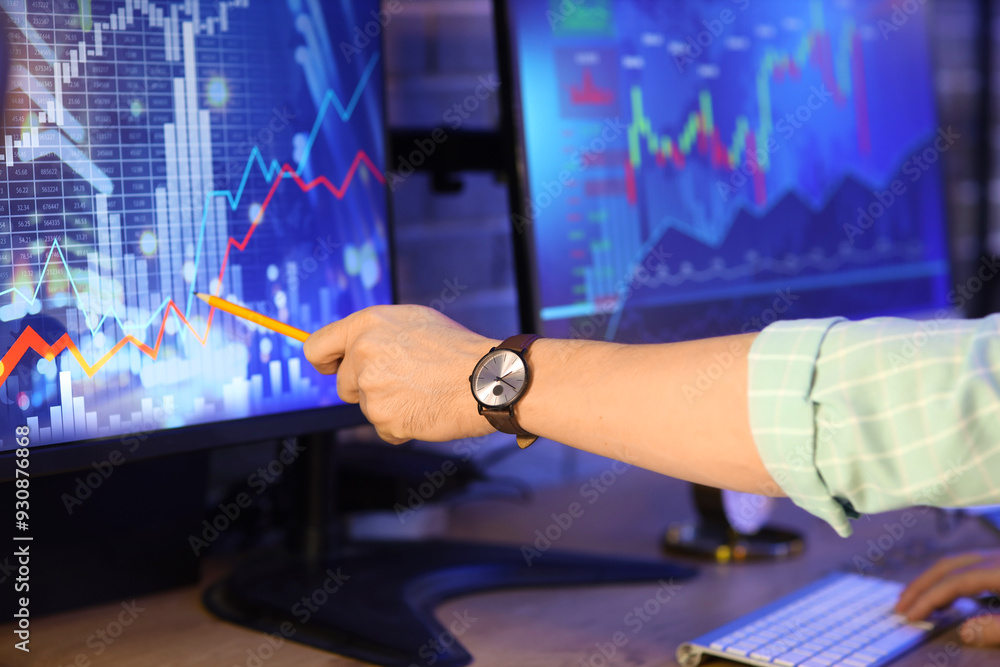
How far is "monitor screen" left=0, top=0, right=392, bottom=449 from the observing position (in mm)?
646

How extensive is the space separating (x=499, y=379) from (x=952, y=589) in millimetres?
446

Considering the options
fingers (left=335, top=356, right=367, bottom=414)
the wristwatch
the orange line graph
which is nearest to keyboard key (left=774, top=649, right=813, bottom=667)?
the wristwatch

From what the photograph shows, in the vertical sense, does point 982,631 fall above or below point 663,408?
below

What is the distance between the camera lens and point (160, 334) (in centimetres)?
70

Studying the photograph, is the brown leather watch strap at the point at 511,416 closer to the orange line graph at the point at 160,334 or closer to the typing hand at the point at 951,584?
the orange line graph at the point at 160,334

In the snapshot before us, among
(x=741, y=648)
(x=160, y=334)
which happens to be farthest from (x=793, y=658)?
(x=160, y=334)

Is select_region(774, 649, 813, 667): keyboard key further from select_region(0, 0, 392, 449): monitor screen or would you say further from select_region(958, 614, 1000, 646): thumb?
select_region(0, 0, 392, 449): monitor screen

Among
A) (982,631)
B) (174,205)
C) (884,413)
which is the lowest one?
(982,631)

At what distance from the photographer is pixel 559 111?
896 millimetres

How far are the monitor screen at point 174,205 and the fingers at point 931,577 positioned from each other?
1.67 feet

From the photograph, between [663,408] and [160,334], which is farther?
[160,334]

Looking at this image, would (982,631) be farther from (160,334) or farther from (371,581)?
(160,334)

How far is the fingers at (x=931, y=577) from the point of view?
769mm

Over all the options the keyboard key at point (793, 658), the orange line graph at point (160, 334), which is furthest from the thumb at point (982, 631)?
the orange line graph at point (160, 334)
